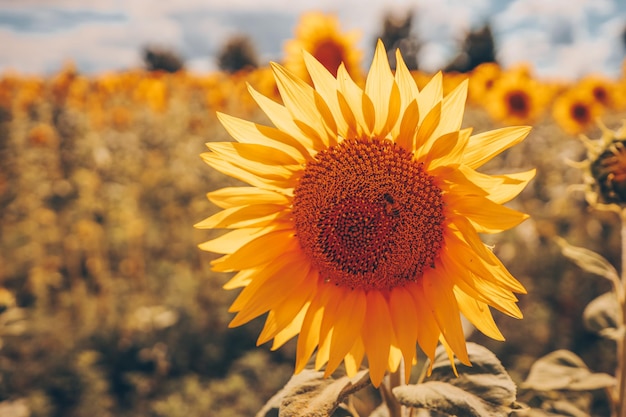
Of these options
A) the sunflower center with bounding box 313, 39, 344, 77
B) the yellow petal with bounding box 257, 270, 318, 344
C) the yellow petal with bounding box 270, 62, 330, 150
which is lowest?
the yellow petal with bounding box 257, 270, 318, 344

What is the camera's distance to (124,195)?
15.4 feet

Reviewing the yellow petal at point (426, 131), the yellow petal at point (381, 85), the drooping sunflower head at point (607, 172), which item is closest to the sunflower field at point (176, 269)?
the drooping sunflower head at point (607, 172)

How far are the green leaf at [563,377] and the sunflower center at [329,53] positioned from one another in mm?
2811

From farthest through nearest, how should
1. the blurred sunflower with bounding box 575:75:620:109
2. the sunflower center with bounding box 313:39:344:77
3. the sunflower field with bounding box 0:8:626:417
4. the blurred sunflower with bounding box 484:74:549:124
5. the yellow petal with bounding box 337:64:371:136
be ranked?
A: the blurred sunflower with bounding box 575:75:620:109
the blurred sunflower with bounding box 484:74:549:124
the sunflower center with bounding box 313:39:344:77
the sunflower field with bounding box 0:8:626:417
the yellow petal with bounding box 337:64:371:136

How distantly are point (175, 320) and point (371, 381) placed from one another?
303 cm

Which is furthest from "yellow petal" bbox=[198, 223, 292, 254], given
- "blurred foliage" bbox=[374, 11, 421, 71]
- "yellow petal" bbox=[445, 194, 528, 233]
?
"blurred foliage" bbox=[374, 11, 421, 71]

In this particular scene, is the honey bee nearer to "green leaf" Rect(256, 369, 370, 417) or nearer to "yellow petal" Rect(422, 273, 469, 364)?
"yellow petal" Rect(422, 273, 469, 364)

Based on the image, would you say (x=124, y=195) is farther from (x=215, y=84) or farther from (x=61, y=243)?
(x=215, y=84)

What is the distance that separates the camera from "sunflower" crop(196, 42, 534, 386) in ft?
3.45

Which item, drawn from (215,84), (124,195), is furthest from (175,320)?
(215,84)

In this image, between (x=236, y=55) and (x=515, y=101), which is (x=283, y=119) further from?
(x=236, y=55)

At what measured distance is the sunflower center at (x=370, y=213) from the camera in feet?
3.76

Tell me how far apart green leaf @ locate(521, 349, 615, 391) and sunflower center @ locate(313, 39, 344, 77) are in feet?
9.22

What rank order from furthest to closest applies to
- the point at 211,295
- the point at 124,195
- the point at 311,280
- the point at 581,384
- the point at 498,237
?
the point at 124,195 → the point at 211,295 → the point at 498,237 → the point at 581,384 → the point at 311,280
